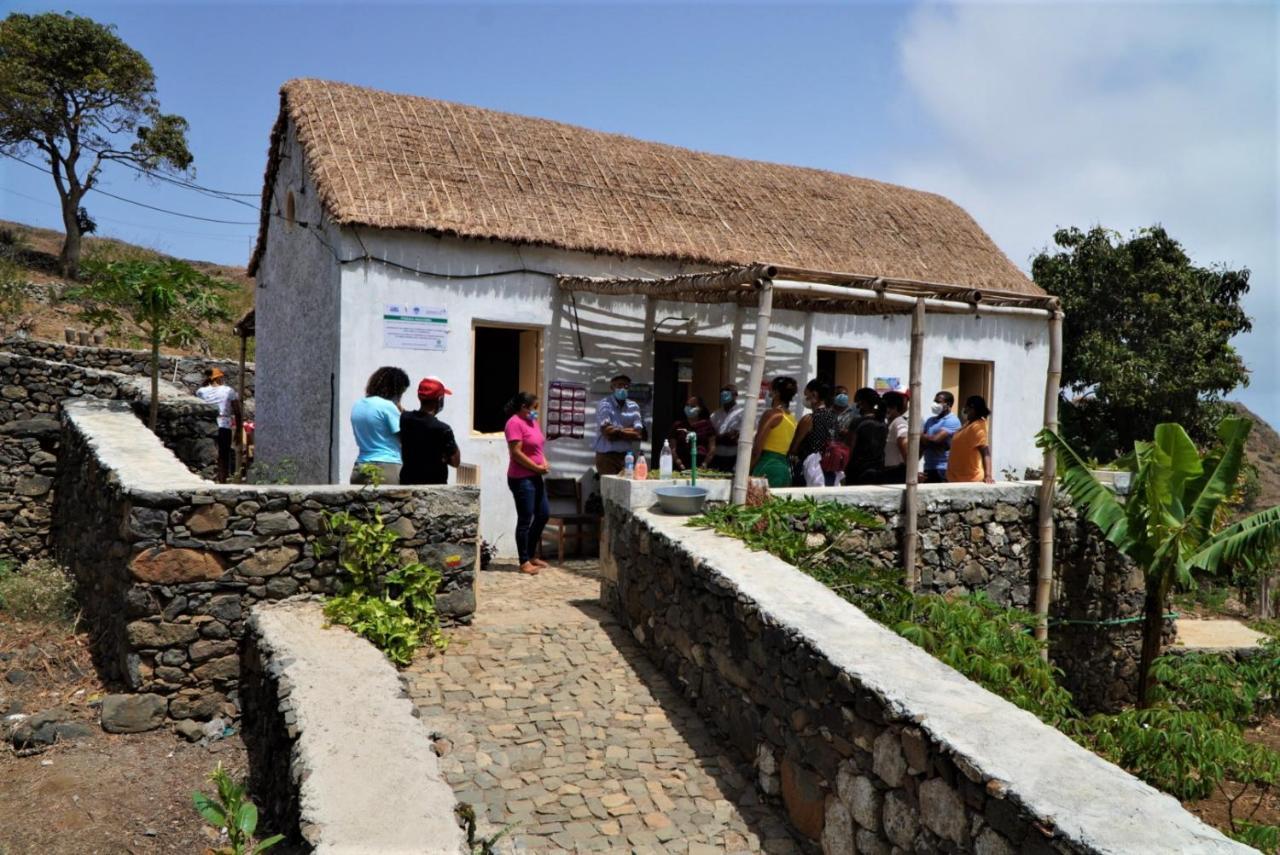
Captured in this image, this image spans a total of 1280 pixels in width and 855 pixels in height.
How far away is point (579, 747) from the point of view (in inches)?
213

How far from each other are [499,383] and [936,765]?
8606 mm

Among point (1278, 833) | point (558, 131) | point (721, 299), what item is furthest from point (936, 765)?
point (558, 131)

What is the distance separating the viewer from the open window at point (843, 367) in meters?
12.3

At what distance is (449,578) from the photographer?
6.87 m

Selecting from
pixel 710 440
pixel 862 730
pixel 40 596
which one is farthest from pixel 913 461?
pixel 40 596

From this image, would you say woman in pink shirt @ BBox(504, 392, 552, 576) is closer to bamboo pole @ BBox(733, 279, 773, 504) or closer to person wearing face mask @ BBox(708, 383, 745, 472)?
person wearing face mask @ BBox(708, 383, 745, 472)

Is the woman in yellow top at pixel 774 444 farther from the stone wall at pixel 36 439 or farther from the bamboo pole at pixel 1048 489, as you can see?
the stone wall at pixel 36 439

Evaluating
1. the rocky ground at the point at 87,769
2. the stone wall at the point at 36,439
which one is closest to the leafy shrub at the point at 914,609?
the rocky ground at the point at 87,769

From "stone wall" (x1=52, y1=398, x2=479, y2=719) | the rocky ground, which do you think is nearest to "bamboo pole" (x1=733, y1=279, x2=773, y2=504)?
"stone wall" (x1=52, y1=398, x2=479, y2=719)

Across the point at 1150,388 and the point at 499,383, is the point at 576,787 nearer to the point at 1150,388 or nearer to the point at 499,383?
the point at 499,383

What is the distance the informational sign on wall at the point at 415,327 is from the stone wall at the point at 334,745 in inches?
142

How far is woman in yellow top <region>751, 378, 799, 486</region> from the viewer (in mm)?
8266

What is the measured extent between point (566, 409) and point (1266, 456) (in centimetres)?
3329

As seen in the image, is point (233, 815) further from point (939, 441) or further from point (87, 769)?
point (939, 441)
